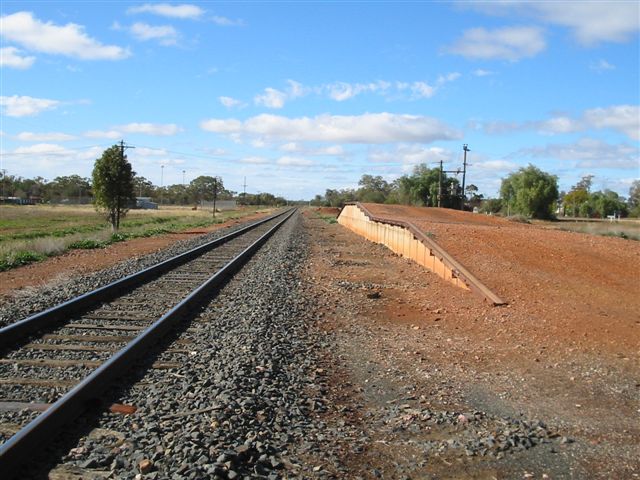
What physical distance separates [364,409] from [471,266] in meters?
8.43

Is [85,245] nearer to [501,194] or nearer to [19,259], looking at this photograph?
[19,259]

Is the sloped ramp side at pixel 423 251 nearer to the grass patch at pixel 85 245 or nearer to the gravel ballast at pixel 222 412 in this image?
the gravel ballast at pixel 222 412

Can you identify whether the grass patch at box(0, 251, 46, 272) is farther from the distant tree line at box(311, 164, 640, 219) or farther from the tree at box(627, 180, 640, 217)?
the tree at box(627, 180, 640, 217)

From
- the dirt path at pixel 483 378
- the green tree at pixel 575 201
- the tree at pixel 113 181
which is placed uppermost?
the green tree at pixel 575 201

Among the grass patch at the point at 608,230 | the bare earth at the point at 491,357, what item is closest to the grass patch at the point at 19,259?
the bare earth at the point at 491,357

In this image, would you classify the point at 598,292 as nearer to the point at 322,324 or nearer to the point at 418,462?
the point at 322,324

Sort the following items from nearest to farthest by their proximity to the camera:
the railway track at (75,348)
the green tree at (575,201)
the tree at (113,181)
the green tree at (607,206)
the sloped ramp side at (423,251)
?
1. the railway track at (75,348)
2. the sloped ramp side at (423,251)
3. the tree at (113,181)
4. the green tree at (607,206)
5. the green tree at (575,201)

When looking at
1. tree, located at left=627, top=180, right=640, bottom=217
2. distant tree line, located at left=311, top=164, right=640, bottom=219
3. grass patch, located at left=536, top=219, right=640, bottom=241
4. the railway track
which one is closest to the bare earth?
the railway track

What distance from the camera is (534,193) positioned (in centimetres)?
9588

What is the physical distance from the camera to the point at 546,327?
916cm

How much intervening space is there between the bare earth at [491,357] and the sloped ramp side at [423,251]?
0.28 metres

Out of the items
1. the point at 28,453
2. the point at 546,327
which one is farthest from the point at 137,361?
the point at 546,327

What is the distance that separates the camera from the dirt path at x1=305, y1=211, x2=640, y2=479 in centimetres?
469

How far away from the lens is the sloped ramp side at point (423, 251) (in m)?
12.0
